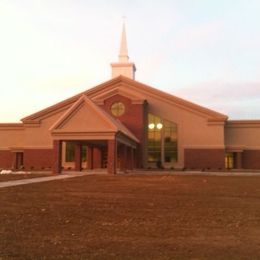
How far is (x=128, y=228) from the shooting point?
8617mm

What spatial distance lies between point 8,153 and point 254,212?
4628cm

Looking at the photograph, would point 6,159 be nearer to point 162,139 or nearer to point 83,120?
point 162,139

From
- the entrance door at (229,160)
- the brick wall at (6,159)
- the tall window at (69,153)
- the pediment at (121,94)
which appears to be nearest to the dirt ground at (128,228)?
the pediment at (121,94)

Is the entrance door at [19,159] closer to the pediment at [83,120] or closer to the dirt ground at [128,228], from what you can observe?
the pediment at [83,120]

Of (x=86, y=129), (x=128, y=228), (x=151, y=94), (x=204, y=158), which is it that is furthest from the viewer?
(x=151, y=94)

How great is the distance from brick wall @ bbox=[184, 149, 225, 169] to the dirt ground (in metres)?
32.6

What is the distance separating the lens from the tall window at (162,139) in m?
47.1

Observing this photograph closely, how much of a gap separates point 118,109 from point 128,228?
38.3 m

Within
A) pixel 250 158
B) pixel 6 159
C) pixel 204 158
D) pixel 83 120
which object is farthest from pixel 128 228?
pixel 6 159

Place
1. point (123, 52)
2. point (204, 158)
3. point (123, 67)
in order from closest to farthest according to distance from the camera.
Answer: point (204, 158), point (123, 67), point (123, 52)

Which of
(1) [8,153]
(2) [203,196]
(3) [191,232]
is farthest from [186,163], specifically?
(3) [191,232]

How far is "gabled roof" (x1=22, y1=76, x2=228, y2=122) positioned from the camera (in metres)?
46.2

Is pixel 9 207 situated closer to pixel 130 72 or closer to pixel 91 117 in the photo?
pixel 91 117

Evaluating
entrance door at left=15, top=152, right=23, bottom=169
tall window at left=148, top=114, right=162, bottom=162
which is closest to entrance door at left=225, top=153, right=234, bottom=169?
tall window at left=148, top=114, right=162, bottom=162
